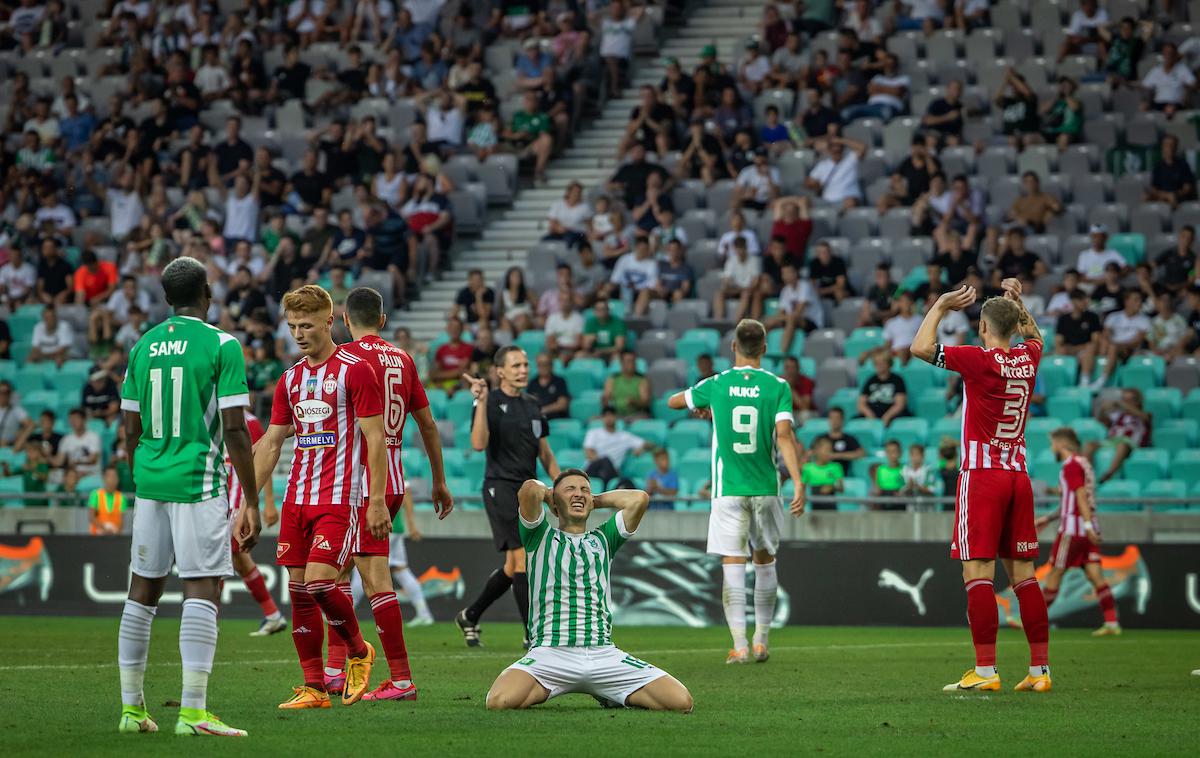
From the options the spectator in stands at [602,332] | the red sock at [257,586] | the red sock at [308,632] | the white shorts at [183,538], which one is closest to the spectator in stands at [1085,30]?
the spectator in stands at [602,332]

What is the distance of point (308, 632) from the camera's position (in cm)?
875

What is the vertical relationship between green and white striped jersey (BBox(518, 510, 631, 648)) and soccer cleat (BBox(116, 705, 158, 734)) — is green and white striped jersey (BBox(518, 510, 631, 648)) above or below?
above

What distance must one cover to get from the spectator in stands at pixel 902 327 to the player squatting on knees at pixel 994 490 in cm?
1036

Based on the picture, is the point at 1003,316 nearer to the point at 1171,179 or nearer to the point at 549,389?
the point at 549,389

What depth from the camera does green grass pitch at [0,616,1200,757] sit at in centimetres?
727

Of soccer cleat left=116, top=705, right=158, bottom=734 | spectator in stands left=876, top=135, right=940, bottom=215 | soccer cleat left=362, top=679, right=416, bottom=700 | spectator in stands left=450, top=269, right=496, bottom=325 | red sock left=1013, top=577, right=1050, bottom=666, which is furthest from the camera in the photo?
spectator in stands left=450, top=269, right=496, bottom=325

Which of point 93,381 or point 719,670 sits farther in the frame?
Answer: point 93,381

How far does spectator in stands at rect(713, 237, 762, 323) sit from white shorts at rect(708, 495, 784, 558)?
9787mm

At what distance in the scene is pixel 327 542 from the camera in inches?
340

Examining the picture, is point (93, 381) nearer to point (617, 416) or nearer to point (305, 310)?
point (617, 416)

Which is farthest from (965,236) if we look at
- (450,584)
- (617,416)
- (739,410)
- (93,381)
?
(93,381)

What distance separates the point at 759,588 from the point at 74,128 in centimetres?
1986

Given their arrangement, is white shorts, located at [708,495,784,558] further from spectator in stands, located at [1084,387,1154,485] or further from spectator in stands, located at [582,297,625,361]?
spectator in stands, located at [582,297,625,361]

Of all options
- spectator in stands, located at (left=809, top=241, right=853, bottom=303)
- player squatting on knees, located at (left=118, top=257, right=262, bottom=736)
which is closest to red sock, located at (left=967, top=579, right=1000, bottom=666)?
player squatting on knees, located at (left=118, top=257, right=262, bottom=736)
